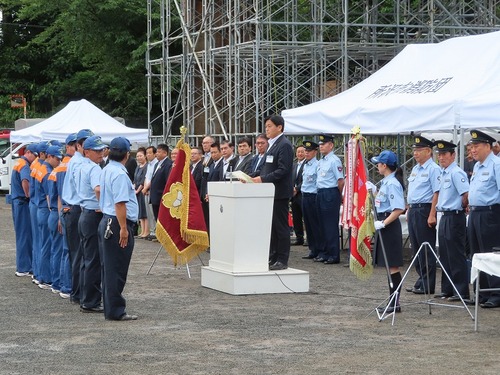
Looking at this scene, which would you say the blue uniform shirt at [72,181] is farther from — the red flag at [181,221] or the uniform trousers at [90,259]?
the red flag at [181,221]

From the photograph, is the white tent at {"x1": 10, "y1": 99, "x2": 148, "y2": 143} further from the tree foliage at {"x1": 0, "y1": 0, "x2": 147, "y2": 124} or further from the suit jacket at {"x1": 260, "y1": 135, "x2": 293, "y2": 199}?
the tree foliage at {"x1": 0, "y1": 0, "x2": 147, "y2": 124}

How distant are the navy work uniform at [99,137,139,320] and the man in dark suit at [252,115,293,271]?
9.90 feet

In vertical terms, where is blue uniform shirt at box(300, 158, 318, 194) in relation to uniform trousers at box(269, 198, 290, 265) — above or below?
above

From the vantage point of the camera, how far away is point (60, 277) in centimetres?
1309

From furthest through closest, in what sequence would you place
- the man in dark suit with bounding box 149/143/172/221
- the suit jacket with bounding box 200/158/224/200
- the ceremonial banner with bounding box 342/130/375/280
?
the man in dark suit with bounding box 149/143/172/221 → the suit jacket with bounding box 200/158/224/200 → the ceremonial banner with bounding box 342/130/375/280

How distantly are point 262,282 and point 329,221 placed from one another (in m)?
3.80

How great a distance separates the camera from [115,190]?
10.6 metres

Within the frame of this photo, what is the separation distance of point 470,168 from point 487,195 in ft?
18.9

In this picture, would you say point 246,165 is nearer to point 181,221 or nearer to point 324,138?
point 324,138

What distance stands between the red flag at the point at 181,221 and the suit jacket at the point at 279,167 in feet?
3.87

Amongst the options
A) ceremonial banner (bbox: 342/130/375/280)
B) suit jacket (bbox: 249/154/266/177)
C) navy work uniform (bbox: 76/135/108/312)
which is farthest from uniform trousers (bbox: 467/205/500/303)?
navy work uniform (bbox: 76/135/108/312)

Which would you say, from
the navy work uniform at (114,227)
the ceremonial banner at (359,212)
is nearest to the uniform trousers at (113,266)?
the navy work uniform at (114,227)

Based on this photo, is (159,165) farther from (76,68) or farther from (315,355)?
(76,68)

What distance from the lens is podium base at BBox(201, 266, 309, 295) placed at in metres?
12.7
